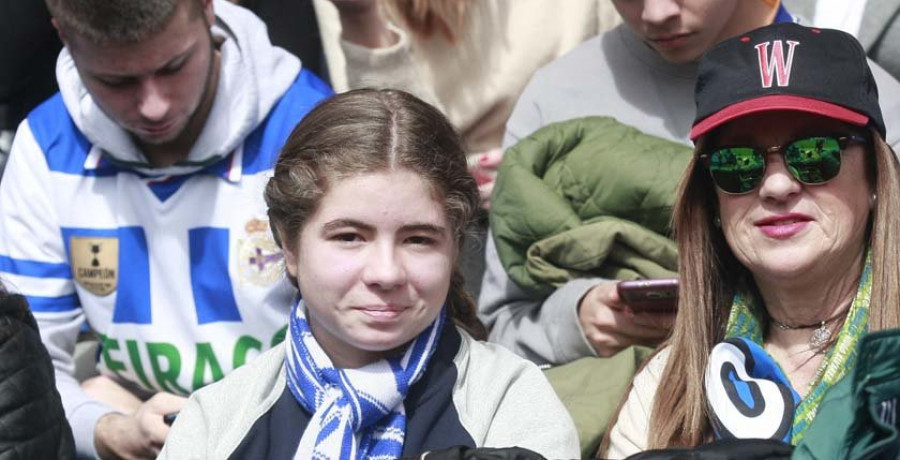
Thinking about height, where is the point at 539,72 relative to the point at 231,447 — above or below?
above

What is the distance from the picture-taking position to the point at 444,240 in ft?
8.98

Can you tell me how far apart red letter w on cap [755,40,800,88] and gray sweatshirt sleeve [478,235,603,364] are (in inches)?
30.7

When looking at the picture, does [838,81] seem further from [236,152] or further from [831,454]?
[236,152]

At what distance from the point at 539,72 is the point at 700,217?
1004 millimetres

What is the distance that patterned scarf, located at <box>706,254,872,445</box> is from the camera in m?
2.58

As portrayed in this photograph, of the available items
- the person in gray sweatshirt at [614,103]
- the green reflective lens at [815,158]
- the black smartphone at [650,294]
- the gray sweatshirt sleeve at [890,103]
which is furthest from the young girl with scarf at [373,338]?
the gray sweatshirt sleeve at [890,103]

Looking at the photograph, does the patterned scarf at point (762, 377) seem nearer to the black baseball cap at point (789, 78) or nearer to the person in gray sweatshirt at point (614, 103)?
the black baseball cap at point (789, 78)

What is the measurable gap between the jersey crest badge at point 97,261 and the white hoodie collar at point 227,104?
197mm

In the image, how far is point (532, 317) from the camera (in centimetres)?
352

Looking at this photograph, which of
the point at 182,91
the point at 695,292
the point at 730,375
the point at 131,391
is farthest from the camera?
the point at 131,391

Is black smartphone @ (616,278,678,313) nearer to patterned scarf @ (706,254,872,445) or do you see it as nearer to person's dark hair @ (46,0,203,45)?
patterned scarf @ (706,254,872,445)

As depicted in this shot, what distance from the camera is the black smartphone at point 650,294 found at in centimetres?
308

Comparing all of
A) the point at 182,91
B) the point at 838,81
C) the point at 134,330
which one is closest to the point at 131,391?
the point at 134,330

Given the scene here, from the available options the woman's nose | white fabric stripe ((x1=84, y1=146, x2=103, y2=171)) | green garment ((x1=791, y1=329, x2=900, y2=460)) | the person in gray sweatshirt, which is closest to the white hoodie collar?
white fabric stripe ((x1=84, y1=146, x2=103, y2=171))
